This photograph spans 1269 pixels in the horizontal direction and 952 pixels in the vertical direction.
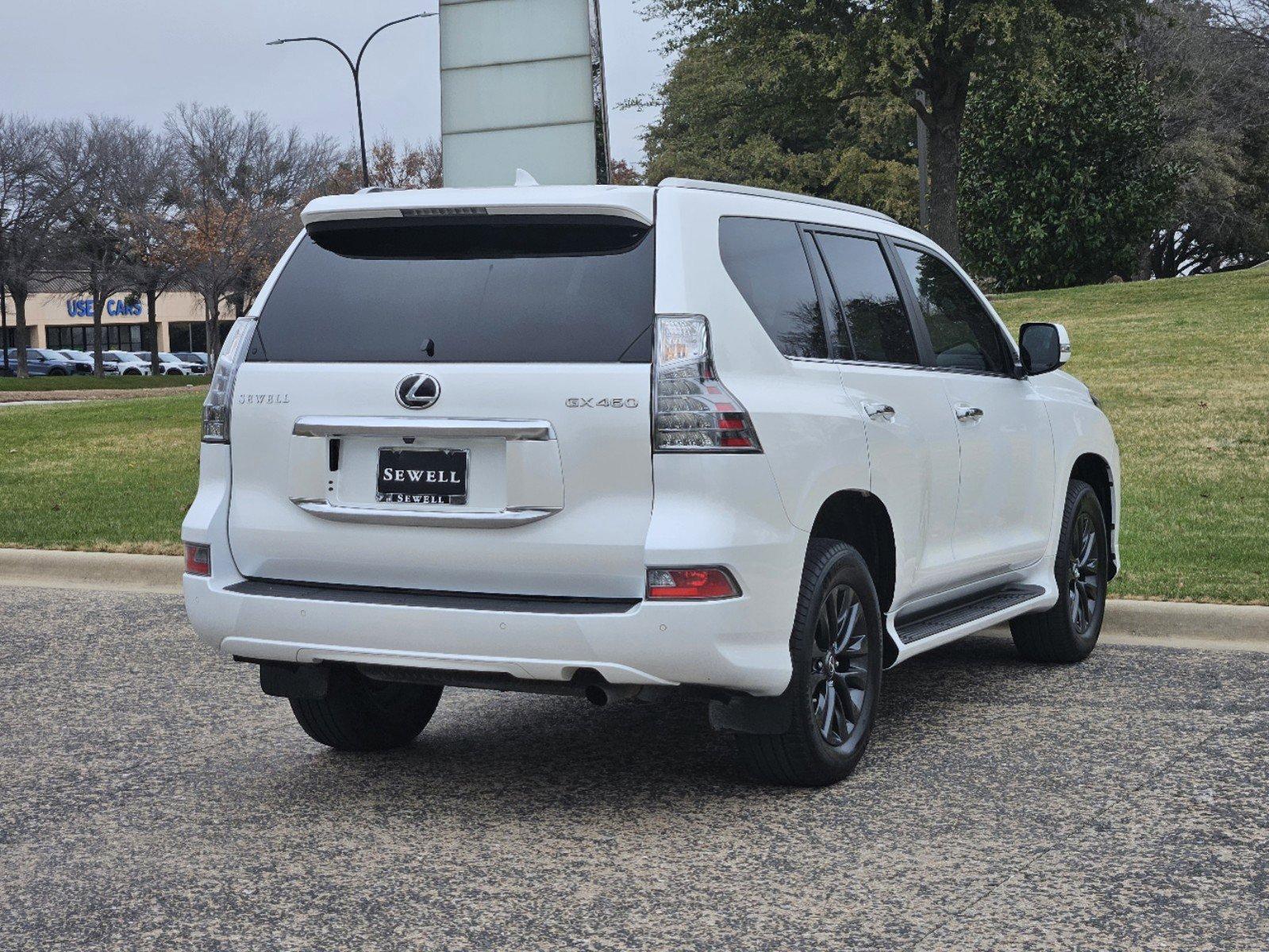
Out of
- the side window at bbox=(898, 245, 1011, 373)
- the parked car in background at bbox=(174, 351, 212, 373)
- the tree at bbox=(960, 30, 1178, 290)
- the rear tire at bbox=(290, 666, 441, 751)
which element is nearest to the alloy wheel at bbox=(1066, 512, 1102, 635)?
the side window at bbox=(898, 245, 1011, 373)

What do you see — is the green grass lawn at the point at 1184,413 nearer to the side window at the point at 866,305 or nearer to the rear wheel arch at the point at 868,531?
the side window at the point at 866,305

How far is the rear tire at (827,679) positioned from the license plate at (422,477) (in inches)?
43.9

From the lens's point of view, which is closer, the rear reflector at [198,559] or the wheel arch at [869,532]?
the rear reflector at [198,559]

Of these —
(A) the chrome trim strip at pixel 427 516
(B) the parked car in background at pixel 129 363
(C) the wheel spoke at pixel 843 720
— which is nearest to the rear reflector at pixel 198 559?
(A) the chrome trim strip at pixel 427 516

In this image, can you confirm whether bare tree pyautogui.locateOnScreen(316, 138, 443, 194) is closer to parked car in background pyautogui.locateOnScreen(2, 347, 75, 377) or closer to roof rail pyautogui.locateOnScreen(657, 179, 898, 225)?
parked car in background pyautogui.locateOnScreen(2, 347, 75, 377)

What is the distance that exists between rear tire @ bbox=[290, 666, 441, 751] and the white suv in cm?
3

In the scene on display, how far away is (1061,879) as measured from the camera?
4.27 meters

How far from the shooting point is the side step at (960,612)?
5772mm

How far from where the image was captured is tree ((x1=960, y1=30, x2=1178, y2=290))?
33.0m

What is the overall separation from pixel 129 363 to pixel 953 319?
71920 millimetres

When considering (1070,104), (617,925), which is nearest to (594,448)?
(617,925)

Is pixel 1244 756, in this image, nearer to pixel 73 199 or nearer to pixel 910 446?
pixel 910 446

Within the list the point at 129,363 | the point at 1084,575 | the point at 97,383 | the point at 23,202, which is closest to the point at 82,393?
the point at 97,383

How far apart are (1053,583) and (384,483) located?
3.35 metres
